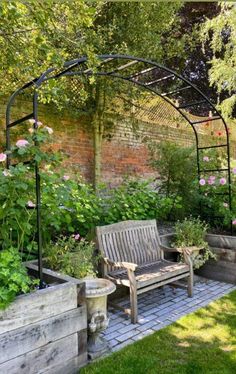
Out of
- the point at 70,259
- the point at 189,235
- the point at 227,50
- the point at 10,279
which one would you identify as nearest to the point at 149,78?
the point at 227,50

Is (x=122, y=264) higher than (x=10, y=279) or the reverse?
the reverse

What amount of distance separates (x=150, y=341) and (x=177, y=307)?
2.66ft

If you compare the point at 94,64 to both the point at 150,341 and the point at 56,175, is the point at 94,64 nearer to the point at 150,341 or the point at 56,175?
the point at 56,175

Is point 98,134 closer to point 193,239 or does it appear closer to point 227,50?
point 227,50

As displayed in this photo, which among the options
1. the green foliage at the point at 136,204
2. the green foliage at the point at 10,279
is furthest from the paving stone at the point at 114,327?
the green foliage at the point at 136,204

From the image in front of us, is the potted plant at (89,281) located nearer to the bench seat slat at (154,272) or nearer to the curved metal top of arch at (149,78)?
the bench seat slat at (154,272)

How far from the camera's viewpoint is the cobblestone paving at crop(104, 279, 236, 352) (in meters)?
2.77

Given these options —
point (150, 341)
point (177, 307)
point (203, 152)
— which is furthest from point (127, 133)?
point (150, 341)

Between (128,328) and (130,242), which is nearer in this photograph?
(128,328)

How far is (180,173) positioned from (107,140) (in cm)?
266

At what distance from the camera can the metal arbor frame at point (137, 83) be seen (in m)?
2.55

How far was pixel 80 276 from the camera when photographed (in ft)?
9.23

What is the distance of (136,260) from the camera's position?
11.8 ft

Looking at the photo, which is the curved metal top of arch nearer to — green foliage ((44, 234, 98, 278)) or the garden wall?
the garden wall
